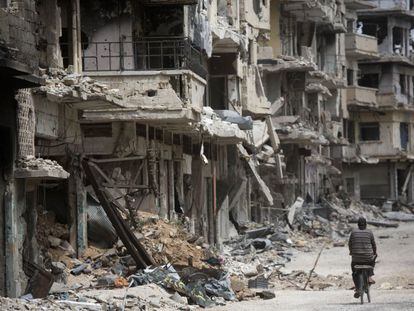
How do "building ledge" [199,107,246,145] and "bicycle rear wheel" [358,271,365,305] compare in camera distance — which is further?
"building ledge" [199,107,246,145]

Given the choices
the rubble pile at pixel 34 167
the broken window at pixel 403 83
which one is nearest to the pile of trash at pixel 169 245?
the rubble pile at pixel 34 167

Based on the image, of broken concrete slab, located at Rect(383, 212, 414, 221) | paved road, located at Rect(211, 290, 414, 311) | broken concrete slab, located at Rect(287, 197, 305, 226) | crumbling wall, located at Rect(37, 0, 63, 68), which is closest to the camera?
paved road, located at Rect(211, 290, 414, 311)

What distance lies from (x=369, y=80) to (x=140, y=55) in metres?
49.1

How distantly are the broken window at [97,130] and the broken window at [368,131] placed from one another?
161 feet

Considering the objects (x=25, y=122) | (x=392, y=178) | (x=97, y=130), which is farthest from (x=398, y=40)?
(x=25, y=122)

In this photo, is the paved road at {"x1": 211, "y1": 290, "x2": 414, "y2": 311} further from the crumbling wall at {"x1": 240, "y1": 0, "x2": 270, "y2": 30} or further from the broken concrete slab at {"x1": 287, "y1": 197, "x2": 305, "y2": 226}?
the broken concrete slab at {"x1": 287, "y1": 197, "x2": 305, "y2": 226}

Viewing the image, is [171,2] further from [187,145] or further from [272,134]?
[272,134]

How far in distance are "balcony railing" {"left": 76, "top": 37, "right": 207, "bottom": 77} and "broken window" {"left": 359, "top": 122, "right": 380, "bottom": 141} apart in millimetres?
45272

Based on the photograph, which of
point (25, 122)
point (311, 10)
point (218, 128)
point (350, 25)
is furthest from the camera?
point (350, 25)

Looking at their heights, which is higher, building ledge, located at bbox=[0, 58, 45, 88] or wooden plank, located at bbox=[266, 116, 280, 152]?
building ledge, located at bbox=[0, 58, 45, 88]

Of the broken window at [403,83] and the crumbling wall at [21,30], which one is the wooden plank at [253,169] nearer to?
the crumbling wall at [21,30]

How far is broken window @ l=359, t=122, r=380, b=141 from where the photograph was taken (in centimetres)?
7475

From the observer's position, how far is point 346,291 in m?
24.9

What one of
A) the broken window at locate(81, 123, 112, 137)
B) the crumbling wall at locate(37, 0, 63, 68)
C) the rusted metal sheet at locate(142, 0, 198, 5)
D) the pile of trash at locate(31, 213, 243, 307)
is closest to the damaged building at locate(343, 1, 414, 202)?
the rusted metal sheet at locate(142, 0, 198, 5)
